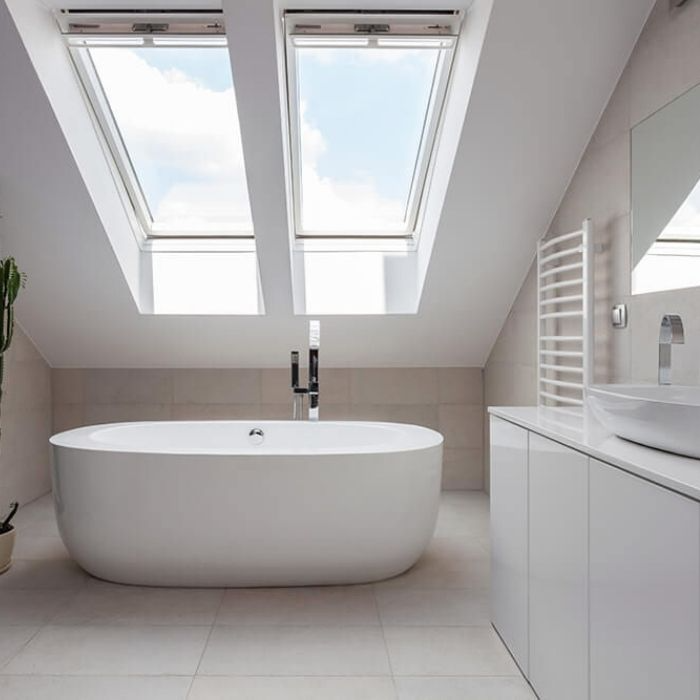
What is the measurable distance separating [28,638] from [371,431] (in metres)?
1.96

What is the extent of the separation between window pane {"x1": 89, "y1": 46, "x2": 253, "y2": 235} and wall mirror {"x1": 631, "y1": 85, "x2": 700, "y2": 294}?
2113 mm

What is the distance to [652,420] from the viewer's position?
51.8 inches

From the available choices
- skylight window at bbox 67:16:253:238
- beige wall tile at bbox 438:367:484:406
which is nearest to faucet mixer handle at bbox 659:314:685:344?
skylight window at bbox 67:16:253:238

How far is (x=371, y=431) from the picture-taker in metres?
3.61

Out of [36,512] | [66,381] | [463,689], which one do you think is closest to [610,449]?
[463,689]

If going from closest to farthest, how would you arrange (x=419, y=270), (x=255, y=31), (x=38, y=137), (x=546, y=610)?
1. (x=546, y=610)
2. (x=255, y=31)
3. (x=38, y=137)
4. (x=419, y=270)

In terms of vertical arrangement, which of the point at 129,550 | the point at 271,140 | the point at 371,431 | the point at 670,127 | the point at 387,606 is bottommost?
the point at 387,606

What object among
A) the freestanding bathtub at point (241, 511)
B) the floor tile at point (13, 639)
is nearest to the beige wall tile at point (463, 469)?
the freestanding bathtub at point (241, 511)

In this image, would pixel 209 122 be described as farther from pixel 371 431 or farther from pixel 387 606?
pixel 387 606

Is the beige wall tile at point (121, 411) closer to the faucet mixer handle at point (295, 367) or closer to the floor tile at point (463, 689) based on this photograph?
the faucet mixer handle at point (295, 367)

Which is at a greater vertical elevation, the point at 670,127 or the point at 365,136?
the point at 365,136

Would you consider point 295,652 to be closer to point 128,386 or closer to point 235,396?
point 235,396

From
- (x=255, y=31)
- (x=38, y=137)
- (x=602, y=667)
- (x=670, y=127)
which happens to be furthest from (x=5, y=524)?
(x=670, y=127)

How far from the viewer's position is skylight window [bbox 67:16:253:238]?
9.85 feet
